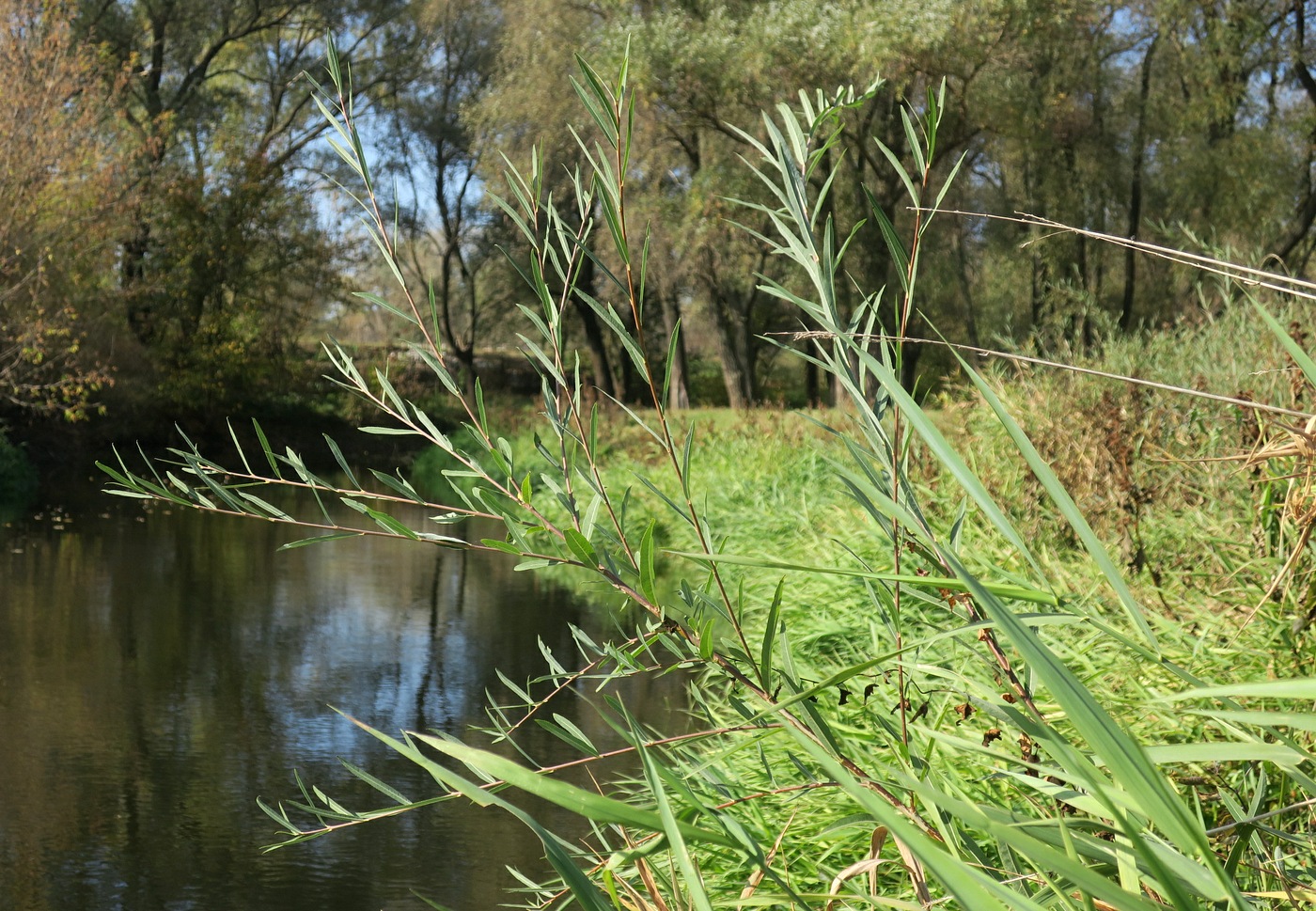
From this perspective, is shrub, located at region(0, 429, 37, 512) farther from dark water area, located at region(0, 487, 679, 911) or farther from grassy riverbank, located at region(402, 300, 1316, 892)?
grassy riverbank, located at region(402, 300, 1316, 892)

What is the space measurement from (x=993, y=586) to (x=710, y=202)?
16.2 meters

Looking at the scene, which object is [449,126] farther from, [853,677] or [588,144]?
[853,677]

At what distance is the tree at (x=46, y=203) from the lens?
13.2m

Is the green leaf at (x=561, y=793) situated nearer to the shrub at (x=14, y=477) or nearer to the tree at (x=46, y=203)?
the shrub at (x=14, y=477)

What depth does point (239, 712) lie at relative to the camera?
18.5 ft

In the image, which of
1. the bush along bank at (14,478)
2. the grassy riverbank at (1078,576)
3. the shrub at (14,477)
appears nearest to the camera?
the grassy riverbank at (1078,576)

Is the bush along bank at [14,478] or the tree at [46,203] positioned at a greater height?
the tree at [46,203]

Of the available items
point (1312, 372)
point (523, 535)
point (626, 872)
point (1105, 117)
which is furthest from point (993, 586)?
point (1105, 117)

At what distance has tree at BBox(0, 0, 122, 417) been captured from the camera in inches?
518

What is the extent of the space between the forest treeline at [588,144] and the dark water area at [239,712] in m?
4.07

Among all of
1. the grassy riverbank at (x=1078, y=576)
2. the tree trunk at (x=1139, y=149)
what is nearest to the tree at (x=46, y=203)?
the grassy riverbank at (x=1078, y=576)

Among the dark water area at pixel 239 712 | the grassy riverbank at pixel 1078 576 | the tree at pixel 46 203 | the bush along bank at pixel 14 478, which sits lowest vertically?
the dark water area at pixel 239 712

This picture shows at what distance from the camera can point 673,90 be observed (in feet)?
54.1

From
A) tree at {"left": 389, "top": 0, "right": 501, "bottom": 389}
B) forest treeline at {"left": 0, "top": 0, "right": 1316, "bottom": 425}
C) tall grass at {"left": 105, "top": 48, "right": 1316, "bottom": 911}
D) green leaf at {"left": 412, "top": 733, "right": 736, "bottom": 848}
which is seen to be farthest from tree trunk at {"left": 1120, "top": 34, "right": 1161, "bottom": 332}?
green leaf at {"left": 412, "top": 733, "right": 736, "bottom": 848}
